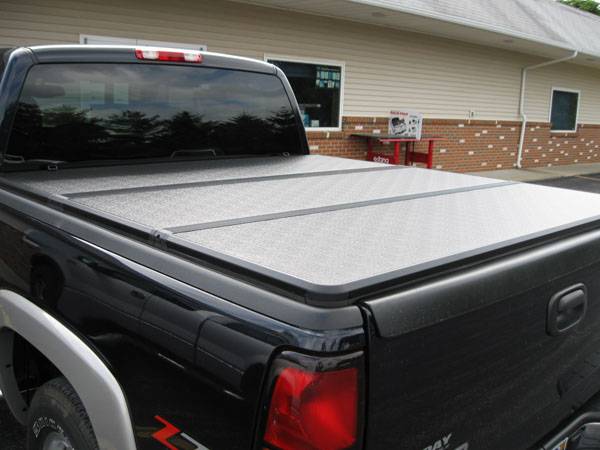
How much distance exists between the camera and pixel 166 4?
8891mm

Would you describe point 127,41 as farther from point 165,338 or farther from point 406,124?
point 165,338

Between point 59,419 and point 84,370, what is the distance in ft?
1.06

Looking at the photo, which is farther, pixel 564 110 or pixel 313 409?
pixel 564 110

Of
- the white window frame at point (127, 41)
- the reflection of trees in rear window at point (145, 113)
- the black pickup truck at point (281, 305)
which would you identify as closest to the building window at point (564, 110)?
the white window frame at point (127, 41)

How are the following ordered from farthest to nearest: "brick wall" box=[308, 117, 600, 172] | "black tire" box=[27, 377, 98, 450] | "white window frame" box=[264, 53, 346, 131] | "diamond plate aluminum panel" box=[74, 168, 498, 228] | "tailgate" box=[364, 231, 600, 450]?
"brick wall" box=[308, 117, 600, 172] → "white window frame" box=[264, 53, 346, 131] → "diamond plate aluminum panel" box=[74, 168, 498, 228] → "black tire" box=[27, 377, 98, 450] → "tailgate" box=[364, 231, 600, 450]

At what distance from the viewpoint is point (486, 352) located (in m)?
1.57

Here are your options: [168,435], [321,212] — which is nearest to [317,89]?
[321,212]

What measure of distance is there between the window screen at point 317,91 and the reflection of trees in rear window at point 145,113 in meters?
7.18

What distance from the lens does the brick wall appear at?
1213 cm

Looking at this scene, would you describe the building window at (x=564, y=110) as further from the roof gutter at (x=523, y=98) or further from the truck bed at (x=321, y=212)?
the truck bed at (x=321, y=212)

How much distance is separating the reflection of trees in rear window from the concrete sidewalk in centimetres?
1210

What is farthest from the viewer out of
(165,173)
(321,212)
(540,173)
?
(540,173)

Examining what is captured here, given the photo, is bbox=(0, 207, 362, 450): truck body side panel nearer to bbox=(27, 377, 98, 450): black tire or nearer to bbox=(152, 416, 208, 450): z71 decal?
bbox=(152, 416, 208, 450): z71 decal

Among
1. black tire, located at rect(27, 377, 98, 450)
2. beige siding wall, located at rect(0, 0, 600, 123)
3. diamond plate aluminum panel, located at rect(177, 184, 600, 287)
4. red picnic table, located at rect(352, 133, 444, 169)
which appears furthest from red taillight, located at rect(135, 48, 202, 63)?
red picnic table, located at rect(352, 133, 444, 169)
